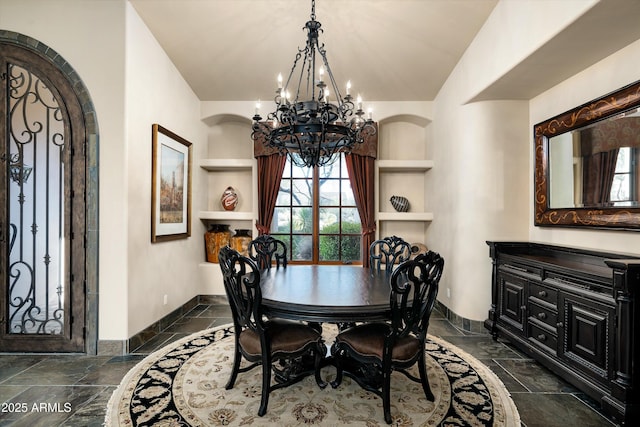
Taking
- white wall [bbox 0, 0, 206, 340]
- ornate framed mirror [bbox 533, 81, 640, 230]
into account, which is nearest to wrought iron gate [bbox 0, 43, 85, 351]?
white wall [bbox 0, 0, 206, 340]

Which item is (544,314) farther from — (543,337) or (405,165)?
(405,165)

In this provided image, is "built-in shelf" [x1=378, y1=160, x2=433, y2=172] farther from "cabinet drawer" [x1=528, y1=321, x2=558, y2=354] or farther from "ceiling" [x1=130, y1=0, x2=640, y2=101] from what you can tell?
"cabinet drawer" [x1=528, y1=321, x2=558, y2=354]

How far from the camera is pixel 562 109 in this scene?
2.98 meters

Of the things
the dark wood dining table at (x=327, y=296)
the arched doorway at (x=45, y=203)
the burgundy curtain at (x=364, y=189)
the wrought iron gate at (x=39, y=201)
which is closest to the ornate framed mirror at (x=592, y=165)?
the dark wood dining table at (x=327, y=296)

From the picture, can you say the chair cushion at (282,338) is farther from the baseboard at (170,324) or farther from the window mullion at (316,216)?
the window mullion at (316,216)

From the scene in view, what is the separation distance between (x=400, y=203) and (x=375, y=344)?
10.5ft

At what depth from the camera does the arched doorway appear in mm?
2877

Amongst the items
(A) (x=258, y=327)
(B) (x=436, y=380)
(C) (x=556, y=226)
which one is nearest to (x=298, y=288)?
(A) (x=258, y=327)

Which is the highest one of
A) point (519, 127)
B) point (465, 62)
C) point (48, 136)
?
point (465, 62)

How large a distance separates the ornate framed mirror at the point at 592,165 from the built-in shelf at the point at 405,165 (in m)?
1.55

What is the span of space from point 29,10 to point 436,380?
467cm

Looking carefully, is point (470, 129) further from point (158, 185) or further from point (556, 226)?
point (158, 185)

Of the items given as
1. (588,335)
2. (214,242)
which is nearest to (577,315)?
(588,335)

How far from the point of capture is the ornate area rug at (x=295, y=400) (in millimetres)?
1952
